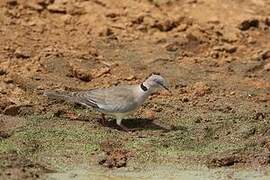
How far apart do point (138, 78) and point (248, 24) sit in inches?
82.9

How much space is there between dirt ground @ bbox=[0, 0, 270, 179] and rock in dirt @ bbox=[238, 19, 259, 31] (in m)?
0.01

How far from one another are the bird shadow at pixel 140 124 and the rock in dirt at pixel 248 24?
289 centimetres

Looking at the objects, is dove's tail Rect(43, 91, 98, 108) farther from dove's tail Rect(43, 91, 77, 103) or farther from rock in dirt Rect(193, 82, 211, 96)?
rock in dirt Rect(193, 82, 211, 96)

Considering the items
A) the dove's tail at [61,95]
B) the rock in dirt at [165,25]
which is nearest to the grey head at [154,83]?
the dove's tail at [61,95]

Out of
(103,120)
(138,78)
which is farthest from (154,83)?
(138,78)

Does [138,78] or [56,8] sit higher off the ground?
[56,8]

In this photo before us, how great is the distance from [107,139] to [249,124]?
1.43 metres

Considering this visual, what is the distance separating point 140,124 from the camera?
9492mm

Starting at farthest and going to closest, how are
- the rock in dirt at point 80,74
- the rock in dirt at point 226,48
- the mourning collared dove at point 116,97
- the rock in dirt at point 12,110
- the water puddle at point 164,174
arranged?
the rock in dirt at point 226,48
the rock in dirt at point 80,74
the rock in dirt at point 12,110
the mourning collared dove at point 116,97
the water puddle at point 164,174

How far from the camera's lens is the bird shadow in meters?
9.36

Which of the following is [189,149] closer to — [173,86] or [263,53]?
[173,86]

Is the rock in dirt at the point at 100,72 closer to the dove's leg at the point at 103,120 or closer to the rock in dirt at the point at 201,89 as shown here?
the rock in dirt at the point at 201,89

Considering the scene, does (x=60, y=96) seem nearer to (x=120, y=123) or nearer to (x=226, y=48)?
(x=120, y=123)

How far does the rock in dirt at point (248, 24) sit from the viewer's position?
1198 centimetres
